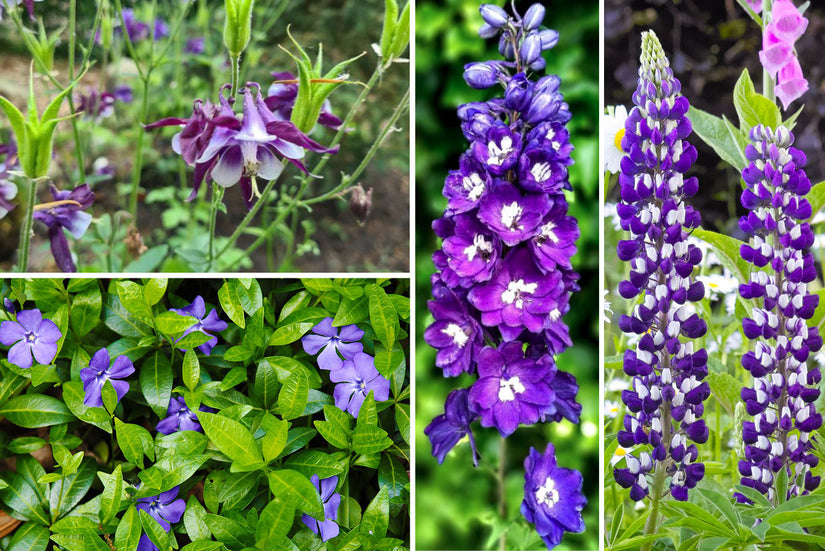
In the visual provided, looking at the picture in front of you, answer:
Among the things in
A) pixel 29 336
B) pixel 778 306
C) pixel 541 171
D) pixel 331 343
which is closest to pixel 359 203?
pixel 331 343

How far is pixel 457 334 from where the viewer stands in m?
1.11

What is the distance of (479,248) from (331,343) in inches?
11.2

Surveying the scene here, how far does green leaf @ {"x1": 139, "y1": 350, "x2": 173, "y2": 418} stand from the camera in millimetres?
1122

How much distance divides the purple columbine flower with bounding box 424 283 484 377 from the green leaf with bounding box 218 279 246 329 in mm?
284

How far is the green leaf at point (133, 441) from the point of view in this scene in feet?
3.59

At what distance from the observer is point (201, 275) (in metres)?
1.14

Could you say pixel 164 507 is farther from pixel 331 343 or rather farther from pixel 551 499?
pixel 551 499

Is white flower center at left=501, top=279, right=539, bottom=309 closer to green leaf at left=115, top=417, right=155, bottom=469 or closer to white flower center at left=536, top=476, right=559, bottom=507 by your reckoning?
white flower center at left=536, top=476, right=559, bottom=507

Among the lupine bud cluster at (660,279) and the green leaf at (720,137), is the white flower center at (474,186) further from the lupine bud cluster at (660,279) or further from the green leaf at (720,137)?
the green leaf at (720,137)

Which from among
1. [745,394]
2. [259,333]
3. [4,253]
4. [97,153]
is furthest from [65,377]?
[745,394]

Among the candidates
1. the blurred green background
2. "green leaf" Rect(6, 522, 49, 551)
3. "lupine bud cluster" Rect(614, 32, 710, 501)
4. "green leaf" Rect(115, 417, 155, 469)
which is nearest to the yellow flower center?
the blurred green background

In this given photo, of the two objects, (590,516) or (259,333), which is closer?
(259,333)

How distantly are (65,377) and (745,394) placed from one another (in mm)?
1020

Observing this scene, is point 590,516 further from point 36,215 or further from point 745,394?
point 36,215
